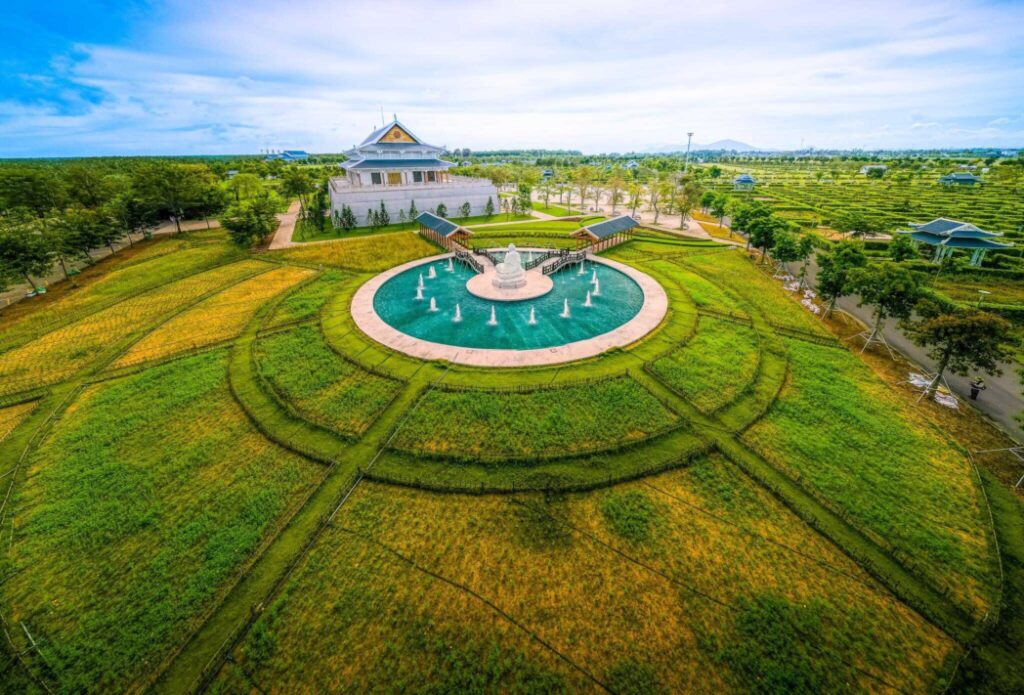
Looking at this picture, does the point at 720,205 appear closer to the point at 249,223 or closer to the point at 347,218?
the point at 347,218

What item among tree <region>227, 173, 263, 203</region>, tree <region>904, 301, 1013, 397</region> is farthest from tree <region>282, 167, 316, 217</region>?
tree <region>904, 301, 1013, 397</region>

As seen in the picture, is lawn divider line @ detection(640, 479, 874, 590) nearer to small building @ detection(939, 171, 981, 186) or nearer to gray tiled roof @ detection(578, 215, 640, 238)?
gray tiled roof @ detection(578, 215, 640, 238)

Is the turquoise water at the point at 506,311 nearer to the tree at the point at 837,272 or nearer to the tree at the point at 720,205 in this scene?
the tree at the point at 837,272

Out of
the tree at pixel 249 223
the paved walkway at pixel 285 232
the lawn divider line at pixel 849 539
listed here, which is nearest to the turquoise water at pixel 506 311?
the lawn divider line at pixel 849 539

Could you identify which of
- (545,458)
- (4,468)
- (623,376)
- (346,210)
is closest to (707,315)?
(623,376)

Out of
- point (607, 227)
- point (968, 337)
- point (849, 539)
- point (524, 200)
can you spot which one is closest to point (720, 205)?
point (607, 227)

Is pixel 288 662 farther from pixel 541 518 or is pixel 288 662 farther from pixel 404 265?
pixel 404 265
